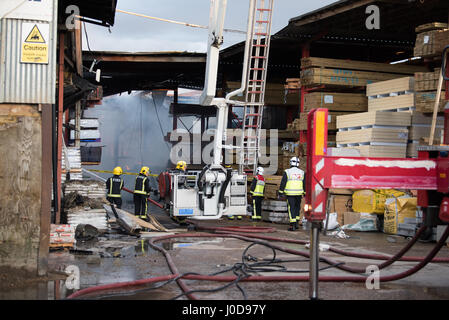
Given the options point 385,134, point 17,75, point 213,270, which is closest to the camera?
point 17,75

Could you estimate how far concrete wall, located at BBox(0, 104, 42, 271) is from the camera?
7082 mm

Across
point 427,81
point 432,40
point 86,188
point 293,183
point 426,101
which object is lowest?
point 86,188

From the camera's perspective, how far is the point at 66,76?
1423 cm

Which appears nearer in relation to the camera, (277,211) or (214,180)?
(214,180)

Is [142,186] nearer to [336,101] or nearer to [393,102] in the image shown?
[336,101]

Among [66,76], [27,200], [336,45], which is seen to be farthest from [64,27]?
[336,45]

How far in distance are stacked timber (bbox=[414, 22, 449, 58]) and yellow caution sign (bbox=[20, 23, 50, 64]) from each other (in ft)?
27.4

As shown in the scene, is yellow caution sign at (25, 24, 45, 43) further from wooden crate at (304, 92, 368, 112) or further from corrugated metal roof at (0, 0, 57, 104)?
wooden crate at (304, 92, 368, 112)

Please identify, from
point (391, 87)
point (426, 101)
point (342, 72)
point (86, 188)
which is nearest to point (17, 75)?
point (86, 188)

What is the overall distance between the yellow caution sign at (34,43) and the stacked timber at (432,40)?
837cm

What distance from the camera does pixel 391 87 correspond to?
596 inches

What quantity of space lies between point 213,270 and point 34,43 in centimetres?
396

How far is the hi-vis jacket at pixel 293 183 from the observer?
1397 cm

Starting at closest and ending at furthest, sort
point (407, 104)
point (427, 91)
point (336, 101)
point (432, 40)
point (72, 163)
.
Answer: point (432, 40) < point (427, 91) < point (407, 104) < point (72, 163) < point (336, 101)
